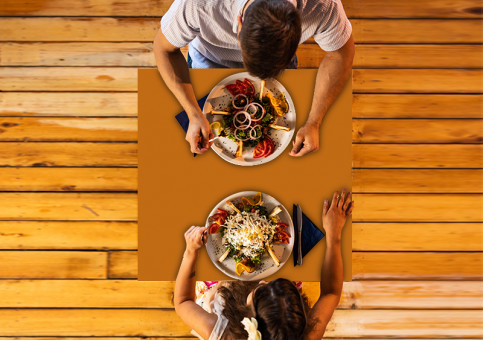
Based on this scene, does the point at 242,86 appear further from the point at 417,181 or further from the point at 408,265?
the point at 408,265

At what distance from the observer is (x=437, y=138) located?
2457 millimetres

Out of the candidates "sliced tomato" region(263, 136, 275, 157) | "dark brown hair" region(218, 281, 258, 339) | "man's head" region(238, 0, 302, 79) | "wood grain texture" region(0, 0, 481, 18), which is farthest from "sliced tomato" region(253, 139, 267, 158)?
"wood grain texture" region(0, 0, 481, 18)

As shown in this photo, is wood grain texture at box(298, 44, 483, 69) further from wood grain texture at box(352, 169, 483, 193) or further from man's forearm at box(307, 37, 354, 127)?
man's forearm at box(307, 37, 354, 127)

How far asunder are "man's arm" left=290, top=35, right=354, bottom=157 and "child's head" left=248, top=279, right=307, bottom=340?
1.82ft

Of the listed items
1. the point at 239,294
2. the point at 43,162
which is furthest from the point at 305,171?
the point at 43,162

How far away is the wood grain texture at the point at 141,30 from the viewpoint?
7.99ft

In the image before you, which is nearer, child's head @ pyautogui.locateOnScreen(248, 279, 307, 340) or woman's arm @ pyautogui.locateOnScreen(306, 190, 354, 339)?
child's head @ pyautogui.locateOnScreen(248, 279, 307, 340)

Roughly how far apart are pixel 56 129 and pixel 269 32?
1.83 metres

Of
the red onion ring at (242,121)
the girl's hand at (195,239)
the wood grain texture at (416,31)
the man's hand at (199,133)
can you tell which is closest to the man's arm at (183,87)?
the man's hand at (199,133)

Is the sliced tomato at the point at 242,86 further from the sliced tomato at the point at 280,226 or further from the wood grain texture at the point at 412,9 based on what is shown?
the wood grain texture at the point at 412,9

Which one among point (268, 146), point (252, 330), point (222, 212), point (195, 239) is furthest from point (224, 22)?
point (252, 330)

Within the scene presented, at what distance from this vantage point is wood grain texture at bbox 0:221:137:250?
95.2 inches

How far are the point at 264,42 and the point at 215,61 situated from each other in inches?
26.5

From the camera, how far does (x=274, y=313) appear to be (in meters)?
1.37
